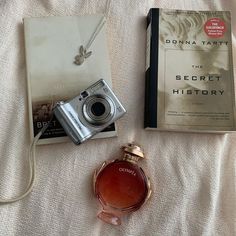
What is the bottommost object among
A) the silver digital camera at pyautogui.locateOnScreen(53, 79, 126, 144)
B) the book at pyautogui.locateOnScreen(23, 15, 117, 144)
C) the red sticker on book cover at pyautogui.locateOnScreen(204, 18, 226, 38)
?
the silver digital camera at pyautogui.locateOnScreen(53, 79, 126, 144)

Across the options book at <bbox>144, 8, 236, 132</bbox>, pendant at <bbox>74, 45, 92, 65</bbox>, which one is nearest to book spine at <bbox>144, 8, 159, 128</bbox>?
book at <bbox>144, 8, 236, 132</bbox>

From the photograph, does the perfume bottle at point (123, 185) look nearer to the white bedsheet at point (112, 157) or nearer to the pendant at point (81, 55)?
the white bedsheet at point (112, 157)

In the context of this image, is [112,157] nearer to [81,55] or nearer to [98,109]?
[98,109]

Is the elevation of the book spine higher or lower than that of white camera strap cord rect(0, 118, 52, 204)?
higher

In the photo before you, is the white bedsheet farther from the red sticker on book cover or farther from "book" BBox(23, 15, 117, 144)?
the red sticker on book cover

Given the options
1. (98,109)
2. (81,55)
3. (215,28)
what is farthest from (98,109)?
(215,28)

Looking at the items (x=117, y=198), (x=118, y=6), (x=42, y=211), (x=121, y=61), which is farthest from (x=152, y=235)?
(x=118, y=6)
